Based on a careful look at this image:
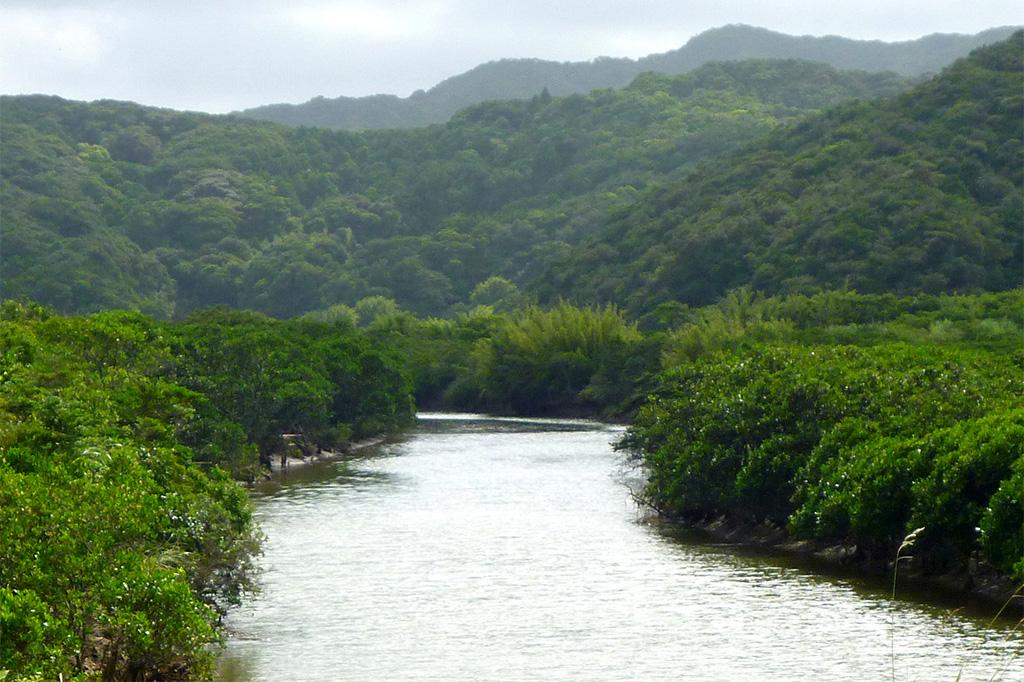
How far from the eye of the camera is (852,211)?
102 m

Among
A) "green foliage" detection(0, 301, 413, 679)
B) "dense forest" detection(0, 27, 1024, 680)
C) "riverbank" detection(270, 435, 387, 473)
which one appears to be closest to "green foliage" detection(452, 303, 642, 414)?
"dense forest" detection(0, 27, 1024, 680)

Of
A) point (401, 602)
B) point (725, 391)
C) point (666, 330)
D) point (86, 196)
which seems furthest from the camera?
point (86, 196)

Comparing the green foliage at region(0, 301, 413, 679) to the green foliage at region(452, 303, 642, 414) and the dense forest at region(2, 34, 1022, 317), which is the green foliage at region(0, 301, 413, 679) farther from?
the dense forest at region(2, 34, 1022, 317)

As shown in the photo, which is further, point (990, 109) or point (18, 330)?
point (990, 109)

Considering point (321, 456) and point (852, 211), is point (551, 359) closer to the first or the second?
point (852, 211)

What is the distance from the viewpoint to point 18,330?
49.4 metres

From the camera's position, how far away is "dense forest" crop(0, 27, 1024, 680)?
89.7 ft

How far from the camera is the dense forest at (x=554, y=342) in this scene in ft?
89.7

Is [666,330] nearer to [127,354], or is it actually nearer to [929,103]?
[929,103]

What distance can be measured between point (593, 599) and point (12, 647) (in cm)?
1751

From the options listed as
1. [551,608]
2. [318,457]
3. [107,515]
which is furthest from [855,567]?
[318,457]

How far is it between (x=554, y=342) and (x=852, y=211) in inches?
881

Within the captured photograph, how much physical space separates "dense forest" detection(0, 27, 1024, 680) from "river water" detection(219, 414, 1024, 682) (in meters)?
1.86

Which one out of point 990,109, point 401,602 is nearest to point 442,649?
point 401,602
